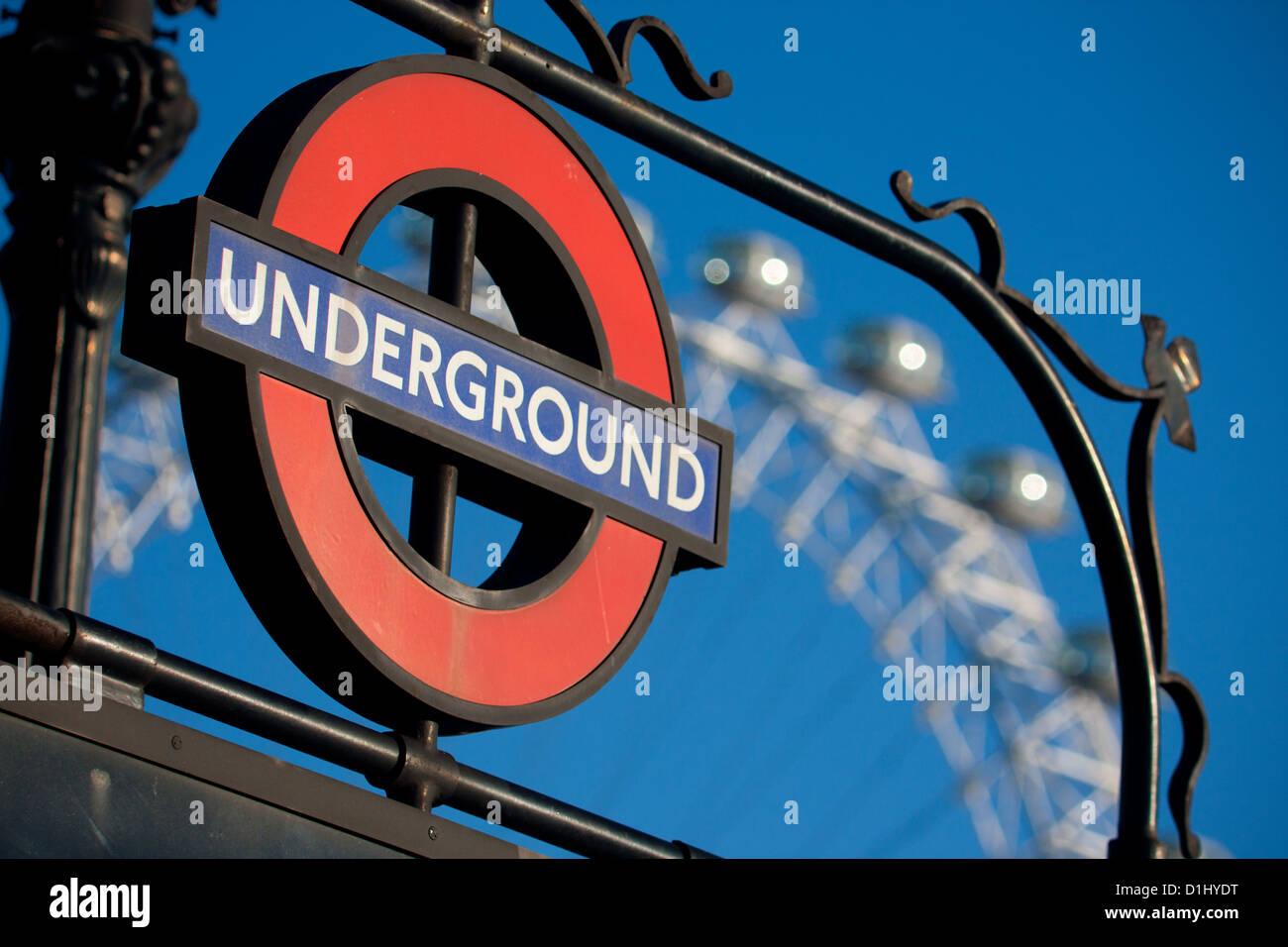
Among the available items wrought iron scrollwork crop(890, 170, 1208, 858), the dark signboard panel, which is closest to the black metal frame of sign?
the dark signboard panel

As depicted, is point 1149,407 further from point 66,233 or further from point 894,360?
point 894,360

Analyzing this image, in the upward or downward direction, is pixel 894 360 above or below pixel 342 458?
above

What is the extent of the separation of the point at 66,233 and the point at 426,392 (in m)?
0.93

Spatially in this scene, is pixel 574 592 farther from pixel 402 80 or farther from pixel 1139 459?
pixel 1139 459

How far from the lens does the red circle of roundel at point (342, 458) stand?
5.01 m

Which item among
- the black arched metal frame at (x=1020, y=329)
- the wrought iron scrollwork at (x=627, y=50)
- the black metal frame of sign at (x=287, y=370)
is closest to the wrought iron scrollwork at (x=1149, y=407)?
the black arched metal frame at (x=1020, y=329)

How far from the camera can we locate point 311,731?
4.36 meters

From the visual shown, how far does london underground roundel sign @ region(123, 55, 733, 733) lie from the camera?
4.92m

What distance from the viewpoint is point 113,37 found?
5.13 meters

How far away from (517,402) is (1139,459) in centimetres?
305

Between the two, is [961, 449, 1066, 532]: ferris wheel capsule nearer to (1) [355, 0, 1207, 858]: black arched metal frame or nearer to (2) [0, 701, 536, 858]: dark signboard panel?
(1) [355, 0, 1207, 858]: black arched metal frame

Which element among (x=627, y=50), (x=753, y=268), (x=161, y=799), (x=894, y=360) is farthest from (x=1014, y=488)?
(x=161, y=799)
